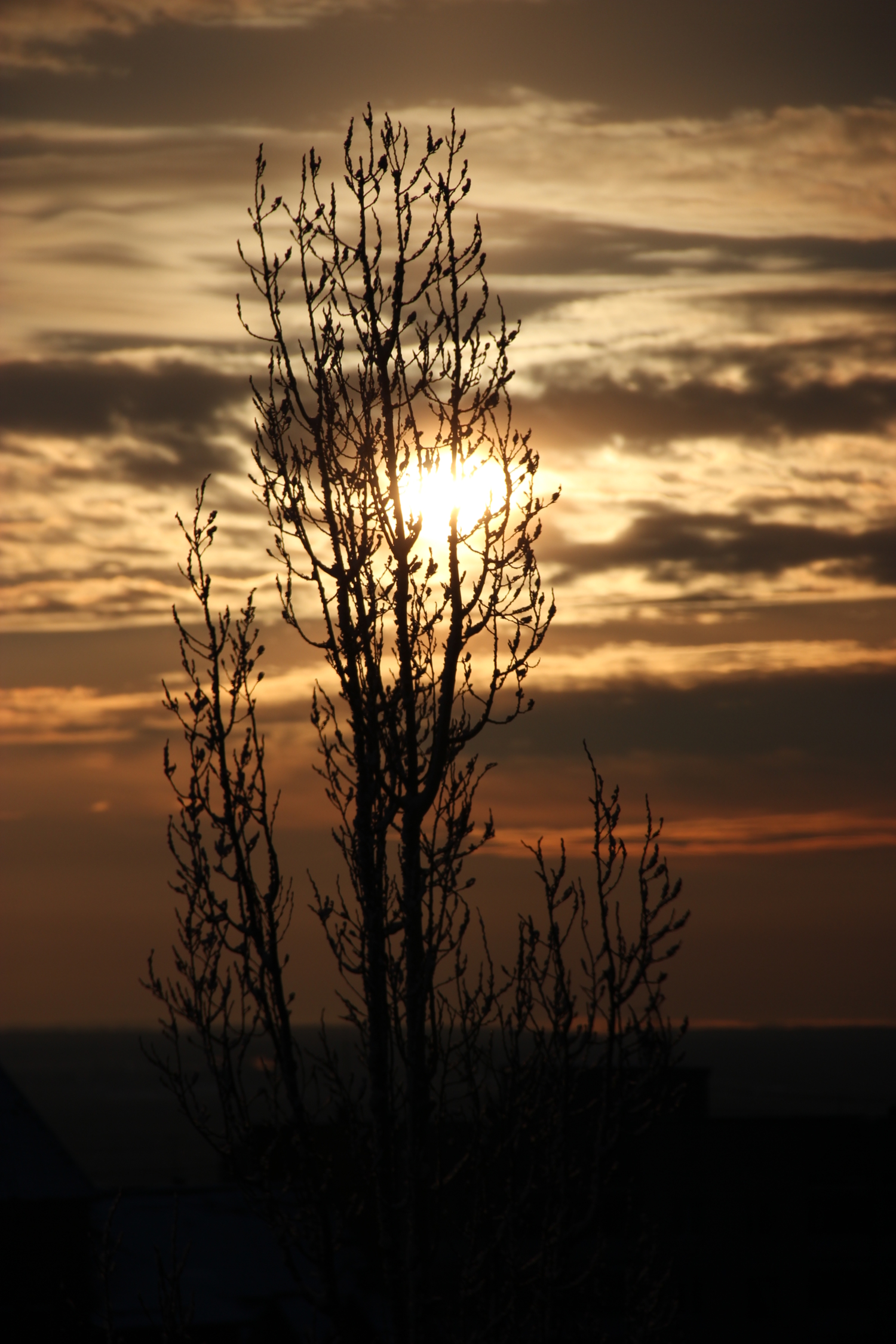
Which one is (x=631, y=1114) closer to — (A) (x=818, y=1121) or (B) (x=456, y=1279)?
(B) (x=456, y=1279)

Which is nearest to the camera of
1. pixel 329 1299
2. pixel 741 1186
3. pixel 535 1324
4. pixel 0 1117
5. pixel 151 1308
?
pixel 329 1299

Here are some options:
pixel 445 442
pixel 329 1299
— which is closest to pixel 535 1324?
pixel 329 1299

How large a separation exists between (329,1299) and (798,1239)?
53.6m

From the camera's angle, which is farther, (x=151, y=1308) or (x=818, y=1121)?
(x=818, y=1121)

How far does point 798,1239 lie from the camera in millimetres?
57406

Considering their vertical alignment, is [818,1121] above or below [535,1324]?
below

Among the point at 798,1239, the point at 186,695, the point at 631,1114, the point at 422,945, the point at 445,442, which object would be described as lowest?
the point at 798,1239

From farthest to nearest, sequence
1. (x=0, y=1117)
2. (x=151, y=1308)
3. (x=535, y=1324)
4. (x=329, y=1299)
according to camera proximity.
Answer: (x=0, y=1117) < (x=151, y=1308) < (x=535, y=1324) < (x=329, y=1299)

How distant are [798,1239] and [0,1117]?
129 feet

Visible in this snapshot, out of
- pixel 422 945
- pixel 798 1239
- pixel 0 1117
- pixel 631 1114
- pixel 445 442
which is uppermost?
pixel 445 442

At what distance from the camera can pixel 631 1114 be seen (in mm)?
10586

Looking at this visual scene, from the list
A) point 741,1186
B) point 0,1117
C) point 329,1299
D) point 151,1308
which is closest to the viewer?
point 329,1299

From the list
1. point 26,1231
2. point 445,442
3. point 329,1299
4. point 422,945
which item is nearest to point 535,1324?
point 329,1299

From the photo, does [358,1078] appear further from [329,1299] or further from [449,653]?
[449,653]
